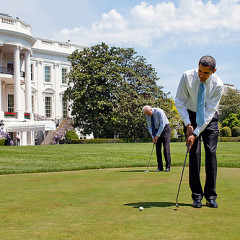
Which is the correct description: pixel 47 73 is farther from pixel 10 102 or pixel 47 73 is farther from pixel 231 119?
pixel 231 119

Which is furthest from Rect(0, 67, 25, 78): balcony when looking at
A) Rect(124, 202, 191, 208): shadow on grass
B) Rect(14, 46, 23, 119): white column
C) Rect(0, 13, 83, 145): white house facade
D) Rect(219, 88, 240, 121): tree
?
Rect(219, 88, 240, 121): tree

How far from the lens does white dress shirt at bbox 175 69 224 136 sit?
5137 millimetres

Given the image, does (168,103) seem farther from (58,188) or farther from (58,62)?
(58,188)

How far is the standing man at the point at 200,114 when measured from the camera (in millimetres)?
4988

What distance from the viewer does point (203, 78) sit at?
4996 mm

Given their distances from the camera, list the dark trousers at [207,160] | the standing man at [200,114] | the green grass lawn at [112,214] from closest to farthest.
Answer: the green grass lawn at [112,214] < the standing man at [200,114] < the dark trousers at [207,160]

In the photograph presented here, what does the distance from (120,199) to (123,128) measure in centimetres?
4006

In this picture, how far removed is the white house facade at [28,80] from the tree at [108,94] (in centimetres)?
486

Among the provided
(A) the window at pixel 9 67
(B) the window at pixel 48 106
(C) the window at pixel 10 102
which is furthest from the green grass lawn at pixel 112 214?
(B) the window at pixel 48 106

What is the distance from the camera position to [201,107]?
16.6 ft

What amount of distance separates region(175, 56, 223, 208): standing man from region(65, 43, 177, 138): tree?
3808 centimetres

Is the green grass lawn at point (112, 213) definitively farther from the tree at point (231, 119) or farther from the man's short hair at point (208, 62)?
the tree at point (231, 119)

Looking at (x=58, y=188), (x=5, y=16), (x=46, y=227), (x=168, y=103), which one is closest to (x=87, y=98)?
(x=168, y=103)

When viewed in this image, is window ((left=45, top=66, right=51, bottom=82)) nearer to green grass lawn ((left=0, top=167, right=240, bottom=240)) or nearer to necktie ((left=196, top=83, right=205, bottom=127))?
green grass lawn ((left=0, top=167, right=240, bottom=240))
